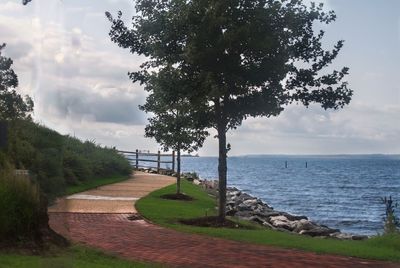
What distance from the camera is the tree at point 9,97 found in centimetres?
2058

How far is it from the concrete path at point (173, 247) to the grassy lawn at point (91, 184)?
7.09 m

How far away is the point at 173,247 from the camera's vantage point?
37.9 ft

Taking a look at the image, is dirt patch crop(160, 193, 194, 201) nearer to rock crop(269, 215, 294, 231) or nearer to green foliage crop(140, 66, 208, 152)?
green foliage crop(140, 66, 208, 152)

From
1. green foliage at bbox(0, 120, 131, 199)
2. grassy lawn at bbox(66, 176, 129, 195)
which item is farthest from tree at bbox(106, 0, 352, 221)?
grassy lawn at bbox(66, 176, 129, 195)

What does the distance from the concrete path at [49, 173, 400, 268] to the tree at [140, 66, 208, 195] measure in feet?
10.8

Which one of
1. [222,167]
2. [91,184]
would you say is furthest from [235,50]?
[91,184]

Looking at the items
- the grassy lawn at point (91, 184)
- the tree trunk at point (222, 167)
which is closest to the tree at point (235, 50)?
the tree trunk at point (222, 167)

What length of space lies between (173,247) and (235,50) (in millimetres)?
5587

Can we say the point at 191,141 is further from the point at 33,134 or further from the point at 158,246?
the point at 158,246

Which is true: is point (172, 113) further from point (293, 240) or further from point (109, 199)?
point (293, 240)

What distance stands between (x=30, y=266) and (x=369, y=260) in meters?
6.52

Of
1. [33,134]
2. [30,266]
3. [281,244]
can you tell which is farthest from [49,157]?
[30,266]

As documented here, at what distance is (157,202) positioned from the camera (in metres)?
20.5

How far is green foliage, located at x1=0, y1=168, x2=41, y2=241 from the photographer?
400 inches
